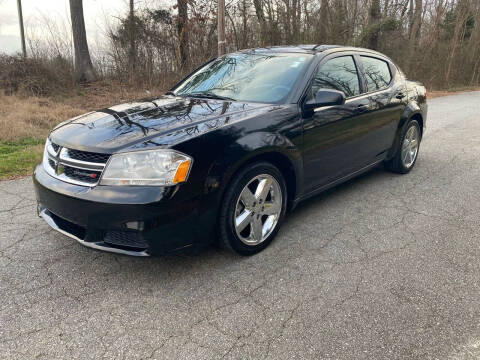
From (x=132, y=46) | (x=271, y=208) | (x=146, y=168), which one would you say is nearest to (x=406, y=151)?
(x=271, y=208)

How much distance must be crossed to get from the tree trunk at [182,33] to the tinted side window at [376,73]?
9.16 meters

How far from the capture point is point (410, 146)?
5320 millimetres

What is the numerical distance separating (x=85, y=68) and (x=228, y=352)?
13242mm

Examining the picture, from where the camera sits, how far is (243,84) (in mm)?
3707

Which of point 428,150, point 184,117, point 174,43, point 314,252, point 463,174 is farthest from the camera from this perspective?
point 174,43

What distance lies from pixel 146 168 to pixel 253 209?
959 millimetres

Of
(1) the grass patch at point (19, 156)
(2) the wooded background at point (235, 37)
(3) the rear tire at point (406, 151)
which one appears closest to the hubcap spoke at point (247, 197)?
(3) the rear tire at point (406, 151)

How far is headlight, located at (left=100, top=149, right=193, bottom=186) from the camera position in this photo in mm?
2506

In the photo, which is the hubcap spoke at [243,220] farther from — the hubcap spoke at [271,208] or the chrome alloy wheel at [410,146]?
the chrome alloy wheel at [410,146]

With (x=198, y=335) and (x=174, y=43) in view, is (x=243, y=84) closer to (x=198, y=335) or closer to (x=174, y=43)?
(x=198, y=335)

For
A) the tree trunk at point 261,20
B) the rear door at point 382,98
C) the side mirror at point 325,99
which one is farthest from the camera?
the tree trunk at point 261,20

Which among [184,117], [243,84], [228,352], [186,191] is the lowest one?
[228,352]

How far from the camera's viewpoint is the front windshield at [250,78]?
3.52m

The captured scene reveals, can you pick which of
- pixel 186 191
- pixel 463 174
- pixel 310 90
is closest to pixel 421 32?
pixel 463 174
